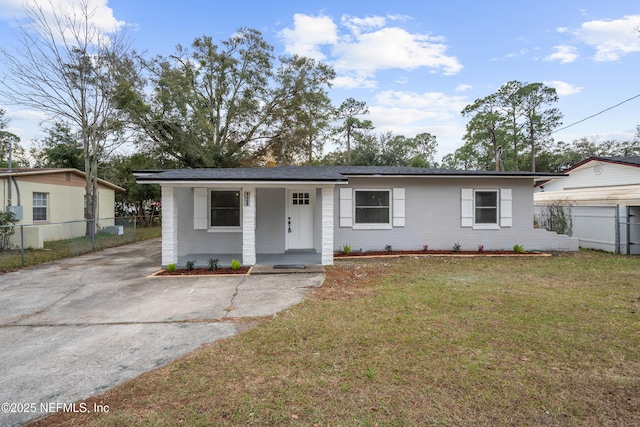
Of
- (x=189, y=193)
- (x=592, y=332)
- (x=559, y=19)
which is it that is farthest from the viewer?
(x=559, y=19)

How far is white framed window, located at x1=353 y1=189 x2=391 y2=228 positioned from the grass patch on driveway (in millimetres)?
4766

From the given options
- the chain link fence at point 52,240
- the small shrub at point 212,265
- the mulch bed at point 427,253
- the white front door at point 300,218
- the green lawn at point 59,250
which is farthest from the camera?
the mulch bed at point 427,253

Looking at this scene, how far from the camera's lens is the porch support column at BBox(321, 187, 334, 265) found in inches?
314

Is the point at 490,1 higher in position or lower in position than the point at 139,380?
higher

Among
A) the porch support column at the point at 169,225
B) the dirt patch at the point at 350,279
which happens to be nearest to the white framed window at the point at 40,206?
the porch support column at the point at 169,225

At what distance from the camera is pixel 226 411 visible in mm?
2383

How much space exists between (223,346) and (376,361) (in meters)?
1.72

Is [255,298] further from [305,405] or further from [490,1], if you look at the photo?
[490,1]

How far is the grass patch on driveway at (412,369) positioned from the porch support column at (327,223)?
109 inches

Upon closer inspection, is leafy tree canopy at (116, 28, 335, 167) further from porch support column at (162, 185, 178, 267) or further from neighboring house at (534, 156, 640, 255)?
neighboring house at (534, 156, 640, 255)

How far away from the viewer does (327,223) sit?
8008mm

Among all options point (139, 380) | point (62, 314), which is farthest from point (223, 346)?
point (62, 314)

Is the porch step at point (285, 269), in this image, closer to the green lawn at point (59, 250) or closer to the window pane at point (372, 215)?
the window pane at point (372, 215)

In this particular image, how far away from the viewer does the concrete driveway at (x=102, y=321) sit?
2.84 meters
